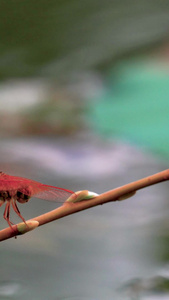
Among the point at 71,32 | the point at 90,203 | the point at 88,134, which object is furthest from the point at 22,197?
the point at 71,32

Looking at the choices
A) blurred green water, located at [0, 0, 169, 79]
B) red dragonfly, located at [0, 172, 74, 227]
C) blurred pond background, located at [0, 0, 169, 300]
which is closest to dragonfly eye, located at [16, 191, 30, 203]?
red dragonfly, located at [0, 172, 74, 227]

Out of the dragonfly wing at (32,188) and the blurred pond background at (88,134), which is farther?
the blurred pond background at (88,134)

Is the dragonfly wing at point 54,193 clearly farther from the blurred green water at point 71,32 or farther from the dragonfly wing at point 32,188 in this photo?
the blurred green water at point 71,32

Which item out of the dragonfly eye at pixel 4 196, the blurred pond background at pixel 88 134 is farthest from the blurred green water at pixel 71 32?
the dragonfly eye at pixel 4 196

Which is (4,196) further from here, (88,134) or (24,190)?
(88,134)

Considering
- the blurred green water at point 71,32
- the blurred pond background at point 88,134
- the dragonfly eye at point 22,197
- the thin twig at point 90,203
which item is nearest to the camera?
the thin twig at point 90,203

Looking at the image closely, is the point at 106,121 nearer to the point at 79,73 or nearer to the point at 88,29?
the point at 79,73

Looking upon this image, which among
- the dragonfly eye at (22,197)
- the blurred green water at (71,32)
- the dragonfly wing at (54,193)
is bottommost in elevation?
the dragonfly wing at (54,193)
